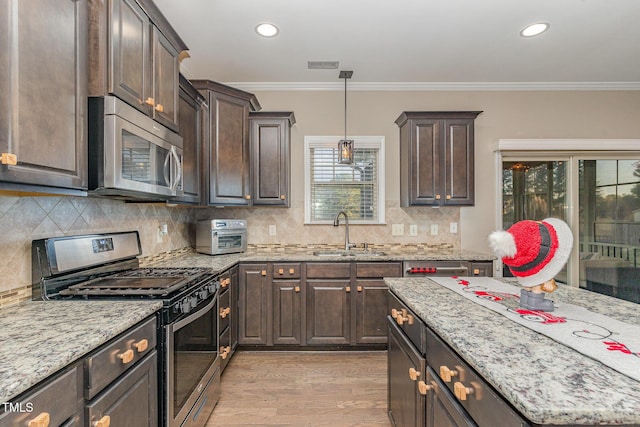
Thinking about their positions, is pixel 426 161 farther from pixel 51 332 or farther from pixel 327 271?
pixel 51 332

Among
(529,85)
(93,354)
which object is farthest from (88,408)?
(529,85)

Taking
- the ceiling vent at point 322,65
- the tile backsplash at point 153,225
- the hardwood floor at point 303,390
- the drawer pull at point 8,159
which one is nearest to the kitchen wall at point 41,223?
the tile backsplash at point 153,225

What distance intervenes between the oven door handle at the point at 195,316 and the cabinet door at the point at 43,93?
77cm

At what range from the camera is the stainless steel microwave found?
1.40m

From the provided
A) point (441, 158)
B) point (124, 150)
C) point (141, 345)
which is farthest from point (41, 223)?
point (441, 158)

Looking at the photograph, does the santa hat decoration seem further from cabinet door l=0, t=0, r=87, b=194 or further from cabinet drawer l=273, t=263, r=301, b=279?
cabinet drawer l=273, t=263, r=301, b=279

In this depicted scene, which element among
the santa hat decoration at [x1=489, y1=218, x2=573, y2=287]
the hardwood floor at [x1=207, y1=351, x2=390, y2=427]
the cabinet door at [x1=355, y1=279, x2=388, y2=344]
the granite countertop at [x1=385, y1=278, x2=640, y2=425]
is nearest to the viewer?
the granite countertop at [x1=385, y1=278, x2=640, y2=425]

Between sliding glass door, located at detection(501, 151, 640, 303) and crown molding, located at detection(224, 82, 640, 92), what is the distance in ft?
2.47

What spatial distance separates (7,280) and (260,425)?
1.58 m

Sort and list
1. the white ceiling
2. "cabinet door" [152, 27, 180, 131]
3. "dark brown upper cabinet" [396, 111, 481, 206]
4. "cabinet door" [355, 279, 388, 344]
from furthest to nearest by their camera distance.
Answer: "dark brown upper cabinet" [396, 111, 481, 206] → "cabinet door" [355, 279, 388, 344] → the white ceiling → "cabinet door" [152, 27, 180, 131]

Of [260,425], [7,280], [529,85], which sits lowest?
[260,425]

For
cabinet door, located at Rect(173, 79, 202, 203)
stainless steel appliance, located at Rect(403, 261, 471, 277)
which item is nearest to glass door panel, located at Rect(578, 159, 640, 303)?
stainless steel appliance, located at Rect(403, 261, 471, 277)

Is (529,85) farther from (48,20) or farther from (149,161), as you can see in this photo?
(48,20)

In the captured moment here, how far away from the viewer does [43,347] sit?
0.98 meters
